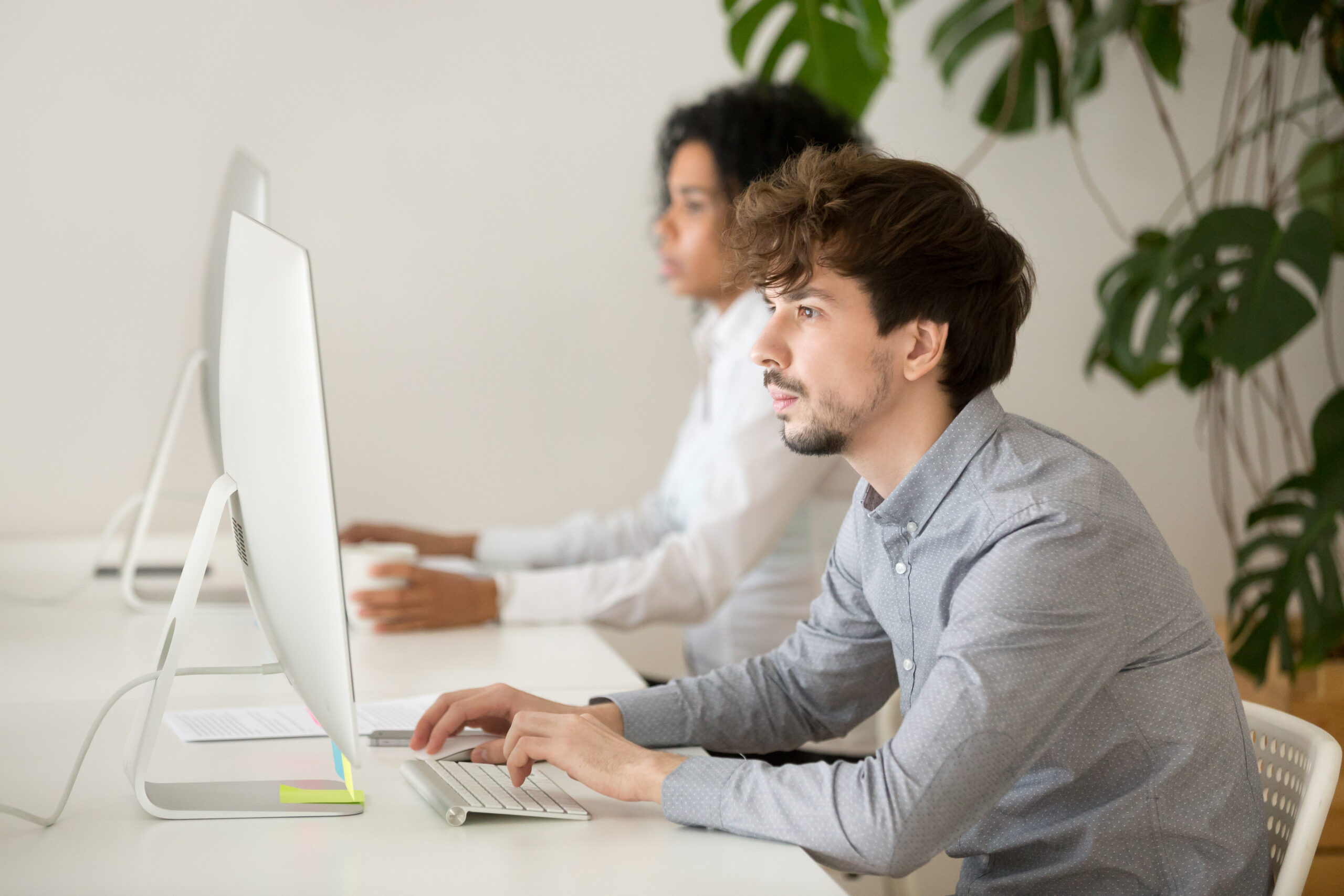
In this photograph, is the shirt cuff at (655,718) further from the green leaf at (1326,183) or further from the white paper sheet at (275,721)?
the green leaf at (1326,183)

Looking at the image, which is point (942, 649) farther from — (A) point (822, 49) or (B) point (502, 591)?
(A) point (822, 49)

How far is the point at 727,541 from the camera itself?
1780mm

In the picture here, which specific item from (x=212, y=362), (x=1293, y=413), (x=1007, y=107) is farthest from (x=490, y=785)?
(x=1293, y=413)

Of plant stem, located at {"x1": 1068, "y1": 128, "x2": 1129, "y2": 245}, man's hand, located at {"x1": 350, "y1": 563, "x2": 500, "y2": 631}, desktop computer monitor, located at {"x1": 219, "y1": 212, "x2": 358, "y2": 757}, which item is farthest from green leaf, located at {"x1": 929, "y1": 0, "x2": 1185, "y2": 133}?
desktop computer monitor, located at {"x1": 219, "y1": 212, "x2": 358, "y2": 757}

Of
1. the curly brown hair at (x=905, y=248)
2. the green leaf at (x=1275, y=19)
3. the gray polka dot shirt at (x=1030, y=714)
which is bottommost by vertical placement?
the gray polka dot shirt at (x=1030, y=714)

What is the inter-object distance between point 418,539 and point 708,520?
0.65 m

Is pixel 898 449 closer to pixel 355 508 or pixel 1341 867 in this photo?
pixel 1341 867

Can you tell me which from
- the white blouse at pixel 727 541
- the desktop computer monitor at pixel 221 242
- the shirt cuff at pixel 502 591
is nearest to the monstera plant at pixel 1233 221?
the white blouse at pixel 727 541

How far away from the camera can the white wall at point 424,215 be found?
7.38ft

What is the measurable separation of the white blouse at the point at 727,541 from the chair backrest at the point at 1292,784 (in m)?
0.73

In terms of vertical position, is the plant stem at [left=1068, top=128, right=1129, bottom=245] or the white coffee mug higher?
the plant stem at [left=1068, top=128, right=1129, bottom=245]

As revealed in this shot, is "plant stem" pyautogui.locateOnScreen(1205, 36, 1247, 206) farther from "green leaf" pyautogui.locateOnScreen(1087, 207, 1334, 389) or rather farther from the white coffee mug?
the white coffee mug

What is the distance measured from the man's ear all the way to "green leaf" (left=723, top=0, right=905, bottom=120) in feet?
4.17

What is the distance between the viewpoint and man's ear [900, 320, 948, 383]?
43.1 inches
